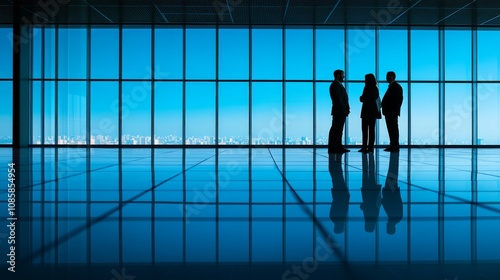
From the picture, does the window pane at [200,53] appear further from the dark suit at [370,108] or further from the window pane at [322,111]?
the dark suit at [370,108]

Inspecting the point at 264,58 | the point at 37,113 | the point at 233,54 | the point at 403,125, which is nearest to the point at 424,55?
the point at 403,125

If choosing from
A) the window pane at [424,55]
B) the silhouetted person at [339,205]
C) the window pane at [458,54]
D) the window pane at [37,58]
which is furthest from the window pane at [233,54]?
the silhouetted person at [339,205]

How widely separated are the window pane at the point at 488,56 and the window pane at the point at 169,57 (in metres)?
10.1

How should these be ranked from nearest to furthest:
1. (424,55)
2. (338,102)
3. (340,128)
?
(338,102)
(340,128)
(424,55)

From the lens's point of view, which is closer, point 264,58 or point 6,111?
point 264,58

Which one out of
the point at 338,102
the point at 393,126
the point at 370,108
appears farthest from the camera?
the point at 393,126

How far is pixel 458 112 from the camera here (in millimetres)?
16109

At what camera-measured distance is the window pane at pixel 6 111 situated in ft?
53.4

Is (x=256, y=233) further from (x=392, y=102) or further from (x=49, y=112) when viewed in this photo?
(x=49, y=112)

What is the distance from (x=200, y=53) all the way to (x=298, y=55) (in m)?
3.27

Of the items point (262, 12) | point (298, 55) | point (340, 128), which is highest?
point (262, 12)

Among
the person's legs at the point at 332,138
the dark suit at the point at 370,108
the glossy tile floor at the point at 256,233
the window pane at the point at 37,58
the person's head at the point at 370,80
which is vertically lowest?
the glossy tile floor at the point at 256,233

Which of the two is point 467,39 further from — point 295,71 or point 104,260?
point 104,260

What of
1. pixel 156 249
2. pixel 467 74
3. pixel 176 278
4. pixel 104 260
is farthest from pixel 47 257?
pixel 467 74
